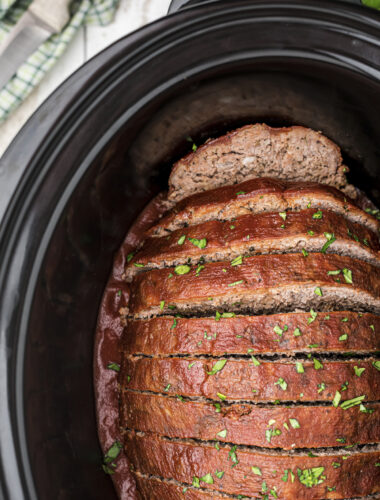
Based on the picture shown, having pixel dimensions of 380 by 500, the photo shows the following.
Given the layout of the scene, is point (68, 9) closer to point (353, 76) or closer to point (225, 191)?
point (225, 191)

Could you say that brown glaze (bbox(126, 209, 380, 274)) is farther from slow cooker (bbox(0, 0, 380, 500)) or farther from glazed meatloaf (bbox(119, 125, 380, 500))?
slow cooker (bbox(0, 0, 380, 500))

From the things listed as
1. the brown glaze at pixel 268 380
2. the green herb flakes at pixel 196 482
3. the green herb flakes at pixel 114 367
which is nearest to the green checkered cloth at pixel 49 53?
the green herb flakes at pixel 114 367

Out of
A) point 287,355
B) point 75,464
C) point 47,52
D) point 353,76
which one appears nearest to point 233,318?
point 287,355

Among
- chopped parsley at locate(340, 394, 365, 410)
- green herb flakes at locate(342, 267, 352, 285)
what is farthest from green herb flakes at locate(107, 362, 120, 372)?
green herb flakes at locate(342, 267, 352, 285)

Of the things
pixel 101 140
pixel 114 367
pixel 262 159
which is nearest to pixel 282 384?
pixel 114 367

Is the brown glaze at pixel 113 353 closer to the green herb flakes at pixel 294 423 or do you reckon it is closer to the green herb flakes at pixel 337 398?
the green herb flakes at pixel 294 423

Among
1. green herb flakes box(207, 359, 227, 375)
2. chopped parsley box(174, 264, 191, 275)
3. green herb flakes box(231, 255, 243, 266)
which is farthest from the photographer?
chopped parsley box(174, 264, 191, 275)
